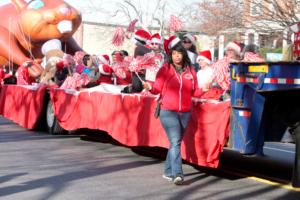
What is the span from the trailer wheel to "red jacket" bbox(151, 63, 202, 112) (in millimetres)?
5591

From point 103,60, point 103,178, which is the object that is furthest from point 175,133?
point 103,60

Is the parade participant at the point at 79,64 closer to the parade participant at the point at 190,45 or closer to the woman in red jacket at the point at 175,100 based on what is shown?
the parade participant at the point at 190,45

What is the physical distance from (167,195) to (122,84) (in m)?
5.43

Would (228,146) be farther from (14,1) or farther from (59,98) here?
(14,1)

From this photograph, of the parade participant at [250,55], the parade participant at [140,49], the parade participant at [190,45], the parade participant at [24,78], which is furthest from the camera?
the parade participant at [24,78]

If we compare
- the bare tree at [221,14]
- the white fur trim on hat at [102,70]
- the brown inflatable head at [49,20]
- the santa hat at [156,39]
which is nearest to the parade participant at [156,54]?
the santa hat at [156,39]

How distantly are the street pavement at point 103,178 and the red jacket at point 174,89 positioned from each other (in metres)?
1.02

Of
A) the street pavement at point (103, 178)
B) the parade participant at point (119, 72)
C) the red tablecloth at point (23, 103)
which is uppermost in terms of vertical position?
the parade participant at point (119, 72)

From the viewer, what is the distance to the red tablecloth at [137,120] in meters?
7.52

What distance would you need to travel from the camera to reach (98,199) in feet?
21.5

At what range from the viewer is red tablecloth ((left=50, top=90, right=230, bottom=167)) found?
24.7 ft

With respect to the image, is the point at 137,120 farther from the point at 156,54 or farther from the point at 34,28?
the point at 34,28

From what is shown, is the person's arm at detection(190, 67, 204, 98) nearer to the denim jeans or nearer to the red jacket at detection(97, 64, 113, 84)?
the denim jeans

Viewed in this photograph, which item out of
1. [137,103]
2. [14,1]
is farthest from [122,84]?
[14,1]
